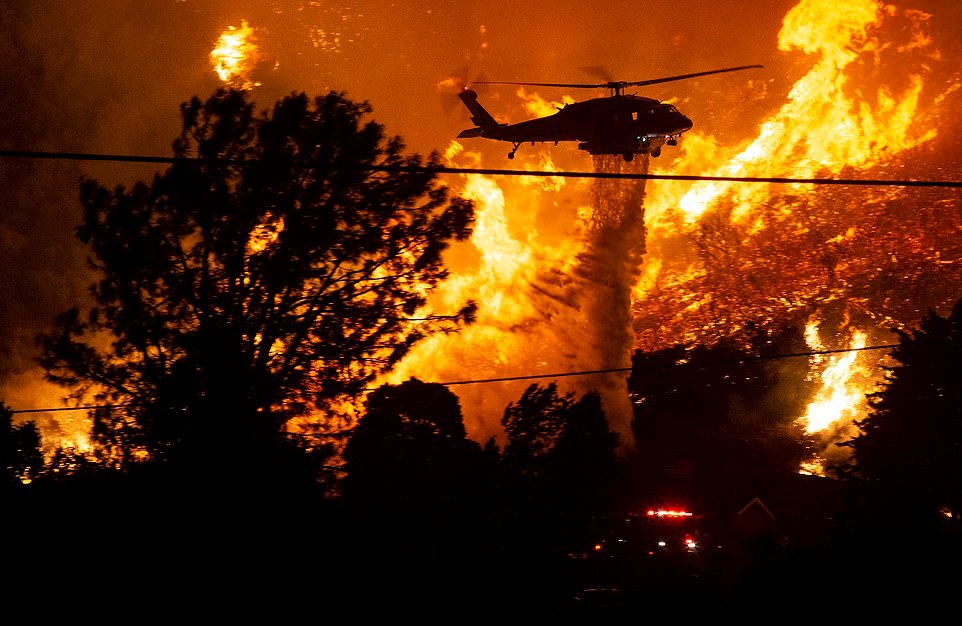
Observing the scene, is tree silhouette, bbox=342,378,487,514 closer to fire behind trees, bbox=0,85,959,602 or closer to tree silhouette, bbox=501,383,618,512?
fire behind trees, bbox=0,85,959,602

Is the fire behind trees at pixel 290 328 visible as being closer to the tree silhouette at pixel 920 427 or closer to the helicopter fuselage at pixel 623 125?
the helicopter fuselage at pixel 623 125

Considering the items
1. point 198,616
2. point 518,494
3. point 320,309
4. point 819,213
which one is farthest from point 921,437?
point 819,213

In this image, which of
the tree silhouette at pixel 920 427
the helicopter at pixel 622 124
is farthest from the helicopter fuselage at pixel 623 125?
the tree silhouette at pixel 920 427

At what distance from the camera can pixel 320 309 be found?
22.7 metres

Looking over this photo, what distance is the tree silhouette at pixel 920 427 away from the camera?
29.7 m

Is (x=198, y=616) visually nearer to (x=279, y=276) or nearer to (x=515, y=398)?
(x=279, y=276)

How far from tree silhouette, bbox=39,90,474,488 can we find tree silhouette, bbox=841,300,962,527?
17.1m

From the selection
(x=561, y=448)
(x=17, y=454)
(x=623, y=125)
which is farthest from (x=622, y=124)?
(x=17, y=454)

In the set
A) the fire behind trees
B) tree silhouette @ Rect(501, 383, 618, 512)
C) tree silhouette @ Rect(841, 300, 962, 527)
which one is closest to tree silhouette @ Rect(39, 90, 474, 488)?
the fire behind trees

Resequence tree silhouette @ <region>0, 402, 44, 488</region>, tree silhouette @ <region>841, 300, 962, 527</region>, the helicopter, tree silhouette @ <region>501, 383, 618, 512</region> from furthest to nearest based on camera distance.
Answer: tree silhouette @ <region>841, 300, 962, 527</region>, the helicopter, tree silhouette @ <region>501, 383, 618, 512</region>, tree silhouette @ <region>0, 402, 44, 488</region>

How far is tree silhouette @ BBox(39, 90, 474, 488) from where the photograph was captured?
72.8 feet

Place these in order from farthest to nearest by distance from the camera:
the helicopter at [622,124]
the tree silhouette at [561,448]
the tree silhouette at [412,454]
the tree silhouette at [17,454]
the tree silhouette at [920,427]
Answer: the tree silhouette at [920,427] < the helicopter at [622,124] < the tree silhouette at [561,448] < the tree silhouette at [17,454] < the tree silhouette at [412,454]

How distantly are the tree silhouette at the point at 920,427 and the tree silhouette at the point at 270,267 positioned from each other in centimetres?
1709

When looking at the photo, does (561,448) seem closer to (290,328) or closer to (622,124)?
(290,328)
